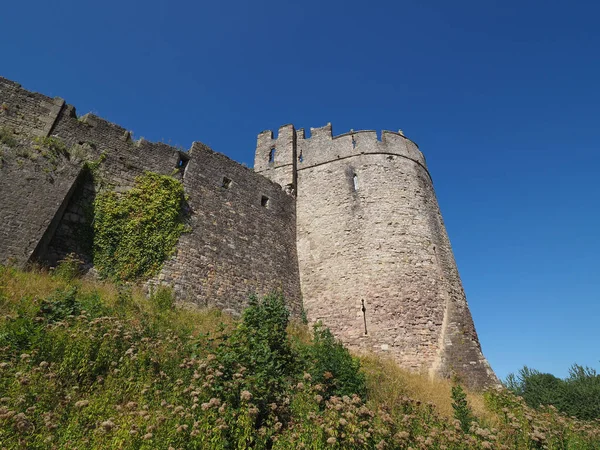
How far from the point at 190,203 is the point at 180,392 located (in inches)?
330

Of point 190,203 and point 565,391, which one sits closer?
point 190,203

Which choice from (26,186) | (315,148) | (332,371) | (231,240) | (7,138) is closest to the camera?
(332,371)

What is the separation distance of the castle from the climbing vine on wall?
0.31 metres

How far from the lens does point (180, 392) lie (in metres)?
3.83

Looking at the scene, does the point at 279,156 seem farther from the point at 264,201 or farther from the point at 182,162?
the point at 182,162

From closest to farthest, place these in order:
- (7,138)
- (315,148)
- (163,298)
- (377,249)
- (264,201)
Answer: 1. (7,138)
2. (163,298)
3. (377,249)
4. (264,201)
5. (315,148)

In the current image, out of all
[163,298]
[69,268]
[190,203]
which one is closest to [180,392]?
[163,298]

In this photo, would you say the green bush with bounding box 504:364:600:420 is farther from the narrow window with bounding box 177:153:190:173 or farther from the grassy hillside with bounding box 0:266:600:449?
the narrow window with bounding box 177:153:190:173

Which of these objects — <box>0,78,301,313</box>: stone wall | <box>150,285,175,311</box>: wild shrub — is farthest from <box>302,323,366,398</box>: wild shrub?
<box>0,78,301,313</box>: stone wall

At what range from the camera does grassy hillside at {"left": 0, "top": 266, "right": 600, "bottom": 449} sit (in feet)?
10.4

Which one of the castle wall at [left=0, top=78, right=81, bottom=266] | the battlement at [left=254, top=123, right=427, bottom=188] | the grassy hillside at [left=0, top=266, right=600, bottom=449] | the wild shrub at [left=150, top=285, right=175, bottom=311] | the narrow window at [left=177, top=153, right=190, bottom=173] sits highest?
the battlement at [left=254, top=123, right=427, bottom=188]

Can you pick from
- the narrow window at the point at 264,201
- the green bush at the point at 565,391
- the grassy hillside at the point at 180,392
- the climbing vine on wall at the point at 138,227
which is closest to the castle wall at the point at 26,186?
the grassy hillside at the point at 180,392

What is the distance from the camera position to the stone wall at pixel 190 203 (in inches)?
304

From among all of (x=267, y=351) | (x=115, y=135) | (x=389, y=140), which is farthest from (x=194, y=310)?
(x=389, y=140)
